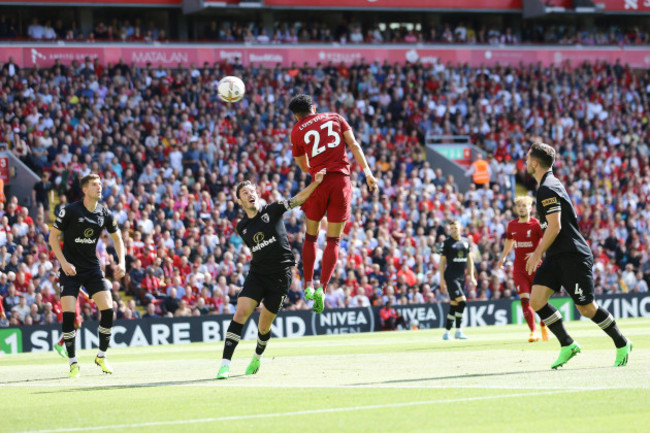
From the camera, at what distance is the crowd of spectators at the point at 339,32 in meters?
37.9

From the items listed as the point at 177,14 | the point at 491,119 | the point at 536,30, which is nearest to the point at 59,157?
the point at 177,14

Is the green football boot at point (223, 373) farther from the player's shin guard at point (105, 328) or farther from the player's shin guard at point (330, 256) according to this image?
the player's shin guard at point (105, 328)

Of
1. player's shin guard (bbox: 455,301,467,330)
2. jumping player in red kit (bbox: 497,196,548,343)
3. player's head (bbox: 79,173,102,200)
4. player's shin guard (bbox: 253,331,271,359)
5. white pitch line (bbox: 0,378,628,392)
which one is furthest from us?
player's shin guard (bbox: 455,301,467,330)

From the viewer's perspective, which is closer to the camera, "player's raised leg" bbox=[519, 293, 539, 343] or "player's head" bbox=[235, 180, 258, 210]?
"player's head" bbox=[235, 180, 258, 210]

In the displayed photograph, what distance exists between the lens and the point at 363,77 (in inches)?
1531

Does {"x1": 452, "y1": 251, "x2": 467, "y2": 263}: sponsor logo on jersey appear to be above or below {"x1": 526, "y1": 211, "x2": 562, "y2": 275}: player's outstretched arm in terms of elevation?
below

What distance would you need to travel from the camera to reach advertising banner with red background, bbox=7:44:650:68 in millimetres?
36375

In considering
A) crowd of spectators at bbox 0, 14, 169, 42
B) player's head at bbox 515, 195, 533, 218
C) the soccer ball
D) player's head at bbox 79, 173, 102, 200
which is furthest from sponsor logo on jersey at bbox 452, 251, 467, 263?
crowd of spectators at bbox 0, 14, 169, 42

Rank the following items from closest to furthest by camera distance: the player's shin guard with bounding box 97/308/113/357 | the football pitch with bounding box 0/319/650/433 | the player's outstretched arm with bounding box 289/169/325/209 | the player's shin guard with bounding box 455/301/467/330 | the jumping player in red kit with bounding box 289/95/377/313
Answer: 1. the football pitch with bounding box 0/319/650/433
2. the player's outstretched arm with bounding box 289/169/325/209
3. the jumping player in red kit with bounding box 289/95/377/313
4. the player's shin guard with bounding box 97/308/113/357
5. the player's shin guard with bounding box 455/301/467/330

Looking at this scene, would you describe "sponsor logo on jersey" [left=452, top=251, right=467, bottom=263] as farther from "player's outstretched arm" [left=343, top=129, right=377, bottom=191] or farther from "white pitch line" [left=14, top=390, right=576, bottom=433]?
"white pitch line" [left=14, top=390, right=576, bottom=433]

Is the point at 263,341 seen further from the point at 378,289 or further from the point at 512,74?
the point at 512,74

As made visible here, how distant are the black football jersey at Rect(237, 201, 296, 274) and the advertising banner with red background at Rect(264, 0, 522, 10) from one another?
28320 mm

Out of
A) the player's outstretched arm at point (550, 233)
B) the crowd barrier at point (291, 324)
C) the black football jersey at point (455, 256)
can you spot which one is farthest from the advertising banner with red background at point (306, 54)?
the player's outstretched arm at point (550, 233)

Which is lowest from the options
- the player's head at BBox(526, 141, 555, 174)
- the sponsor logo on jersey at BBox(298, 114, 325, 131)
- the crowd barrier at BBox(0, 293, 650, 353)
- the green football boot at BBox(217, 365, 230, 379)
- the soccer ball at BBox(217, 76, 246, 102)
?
the crowd barrier at BBox(0, 293, 650, 353)
